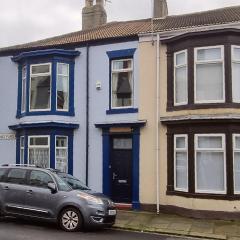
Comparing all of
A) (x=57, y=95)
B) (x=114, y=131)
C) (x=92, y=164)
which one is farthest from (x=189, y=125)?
(x=57, y=95)

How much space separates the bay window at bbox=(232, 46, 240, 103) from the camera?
15500 mm

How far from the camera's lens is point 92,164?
57.9ft

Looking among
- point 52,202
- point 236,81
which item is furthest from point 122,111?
point 52,202

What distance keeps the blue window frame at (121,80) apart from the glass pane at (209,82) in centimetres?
276

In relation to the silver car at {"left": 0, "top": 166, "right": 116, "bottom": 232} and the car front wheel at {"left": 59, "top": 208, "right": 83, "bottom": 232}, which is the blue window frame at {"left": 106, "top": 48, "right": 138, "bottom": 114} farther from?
the car front wheel at {"left": 59, "top": 208, "right": 83, "bottom": 232}

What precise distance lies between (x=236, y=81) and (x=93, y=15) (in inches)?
379

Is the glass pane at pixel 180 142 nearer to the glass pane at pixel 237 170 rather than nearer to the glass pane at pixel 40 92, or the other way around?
the glass pane at pixel 237 170

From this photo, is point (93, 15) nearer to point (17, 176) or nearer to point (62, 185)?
point (17, 176)

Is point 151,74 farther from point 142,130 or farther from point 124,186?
point 124,186

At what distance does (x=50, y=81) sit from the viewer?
17969 mm

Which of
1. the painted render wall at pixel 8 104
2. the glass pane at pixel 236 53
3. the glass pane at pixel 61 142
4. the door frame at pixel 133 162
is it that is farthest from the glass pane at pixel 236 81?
the painted render wall at pixel 8 104

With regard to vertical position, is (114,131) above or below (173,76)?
below

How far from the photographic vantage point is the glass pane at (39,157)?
1788 centimetres

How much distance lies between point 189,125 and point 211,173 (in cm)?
181
